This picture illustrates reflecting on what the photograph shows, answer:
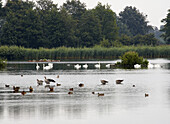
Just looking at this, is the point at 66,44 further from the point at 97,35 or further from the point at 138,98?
the point at 138,98

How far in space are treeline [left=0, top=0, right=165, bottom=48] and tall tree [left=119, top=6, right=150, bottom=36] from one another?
121 ft

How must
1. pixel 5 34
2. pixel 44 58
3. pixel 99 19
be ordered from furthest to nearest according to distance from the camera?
1. pixel 99 19
2. pixel 5 34
3. pixel 44 58

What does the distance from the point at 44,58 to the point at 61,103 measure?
7904 centimetres

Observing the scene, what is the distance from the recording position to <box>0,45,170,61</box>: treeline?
10181 centimetres

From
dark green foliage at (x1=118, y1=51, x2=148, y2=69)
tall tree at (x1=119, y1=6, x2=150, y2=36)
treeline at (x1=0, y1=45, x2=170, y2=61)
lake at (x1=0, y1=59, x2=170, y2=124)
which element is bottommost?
lake at (x1=0, y1=59, x2=170, y2=124)

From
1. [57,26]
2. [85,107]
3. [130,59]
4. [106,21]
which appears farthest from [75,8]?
[85,107]

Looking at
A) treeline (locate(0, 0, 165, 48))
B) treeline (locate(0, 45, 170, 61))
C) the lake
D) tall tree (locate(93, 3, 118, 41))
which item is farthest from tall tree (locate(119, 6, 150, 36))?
the lake

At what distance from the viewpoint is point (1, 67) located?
67.4 metres

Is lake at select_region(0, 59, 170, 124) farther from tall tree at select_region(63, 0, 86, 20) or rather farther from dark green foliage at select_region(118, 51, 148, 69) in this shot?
tall tree at select_region(63, 0, 86, 20)

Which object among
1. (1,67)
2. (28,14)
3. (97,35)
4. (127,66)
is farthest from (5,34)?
(127,66)

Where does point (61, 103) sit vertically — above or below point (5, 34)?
below

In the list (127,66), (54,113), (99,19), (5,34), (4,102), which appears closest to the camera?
(54,113)

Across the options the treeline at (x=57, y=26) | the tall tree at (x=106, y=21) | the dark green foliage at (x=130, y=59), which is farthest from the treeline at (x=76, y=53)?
the dark green foliage at (x=130, y=59)

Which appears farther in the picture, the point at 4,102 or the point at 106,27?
the point at 106,27
